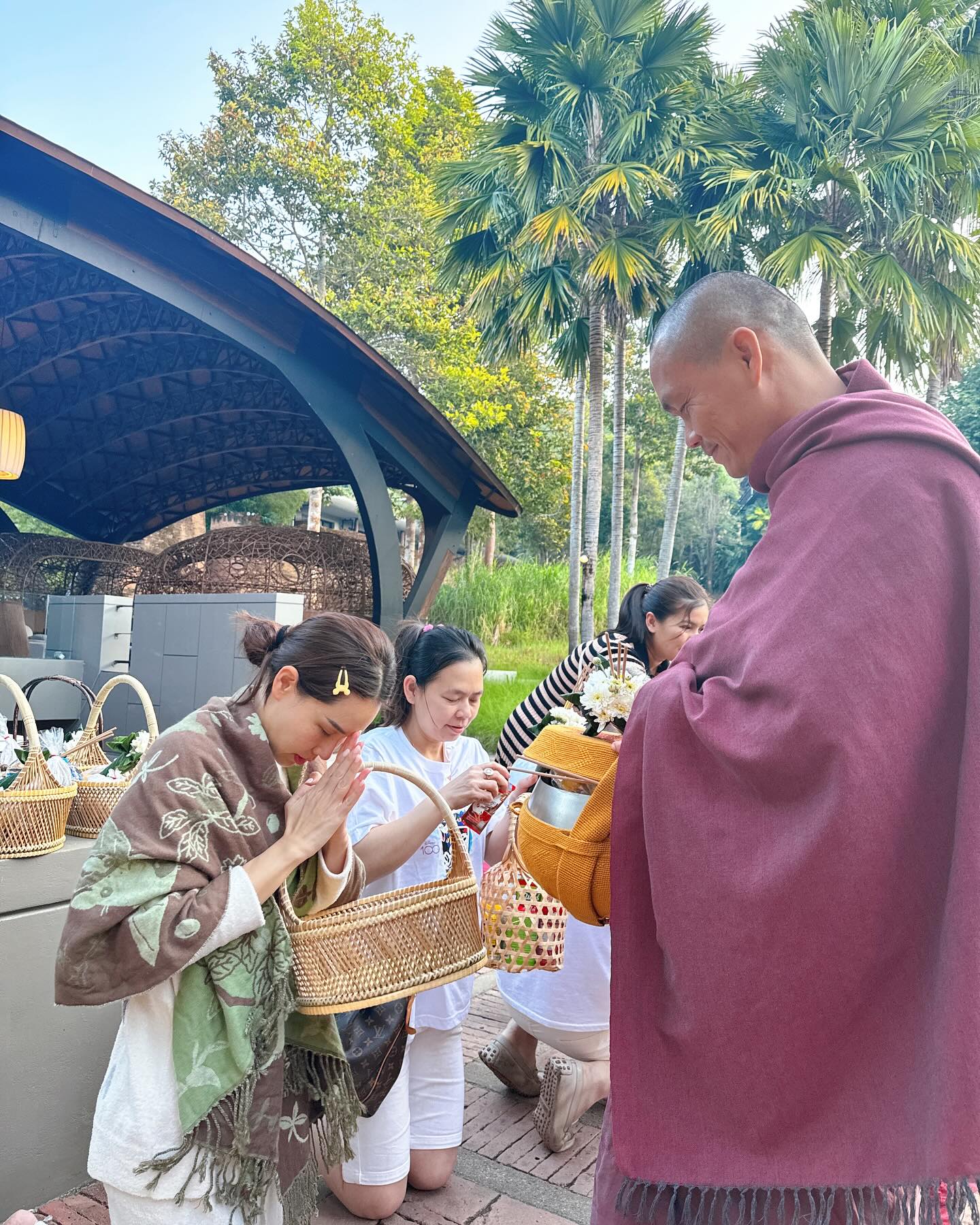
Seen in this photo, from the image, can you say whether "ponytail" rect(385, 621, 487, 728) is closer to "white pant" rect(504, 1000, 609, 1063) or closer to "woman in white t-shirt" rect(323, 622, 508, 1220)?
"woman in white t-shirt" rect(323, 622, 508, 1220)

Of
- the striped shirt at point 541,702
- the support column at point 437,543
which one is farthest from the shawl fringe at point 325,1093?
the support column at point 437,543

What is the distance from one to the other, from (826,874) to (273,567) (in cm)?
821

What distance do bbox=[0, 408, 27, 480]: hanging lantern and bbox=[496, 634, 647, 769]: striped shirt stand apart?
4699mm

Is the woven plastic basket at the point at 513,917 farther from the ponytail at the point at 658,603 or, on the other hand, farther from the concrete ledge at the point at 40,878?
the ponytail at the point at 658,603

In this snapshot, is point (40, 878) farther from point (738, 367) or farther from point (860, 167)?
point (860, 167)

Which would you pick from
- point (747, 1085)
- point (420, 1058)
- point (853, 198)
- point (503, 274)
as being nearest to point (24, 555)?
point (503, 274)

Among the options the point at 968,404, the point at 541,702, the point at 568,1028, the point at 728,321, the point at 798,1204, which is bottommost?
the point at 568,1028

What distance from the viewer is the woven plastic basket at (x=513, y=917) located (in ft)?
7.34

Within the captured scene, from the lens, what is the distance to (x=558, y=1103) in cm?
290

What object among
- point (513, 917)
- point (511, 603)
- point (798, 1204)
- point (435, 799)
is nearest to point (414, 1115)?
point (513, 917)

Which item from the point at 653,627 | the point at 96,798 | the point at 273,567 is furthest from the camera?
the point at 273,567

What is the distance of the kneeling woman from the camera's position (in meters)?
1.68

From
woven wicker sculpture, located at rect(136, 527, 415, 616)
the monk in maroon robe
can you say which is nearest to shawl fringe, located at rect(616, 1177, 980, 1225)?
the monk in maroon robe

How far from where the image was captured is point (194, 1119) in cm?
171
